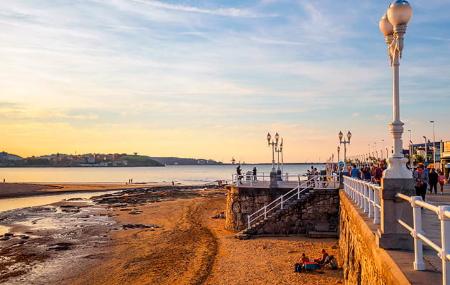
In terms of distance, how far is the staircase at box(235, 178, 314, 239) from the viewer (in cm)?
2476

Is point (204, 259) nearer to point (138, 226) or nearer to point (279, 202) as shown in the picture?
point (279, 202)

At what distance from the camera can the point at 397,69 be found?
7359mm

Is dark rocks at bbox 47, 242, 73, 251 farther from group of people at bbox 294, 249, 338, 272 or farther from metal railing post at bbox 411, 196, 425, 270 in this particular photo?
metal railing post at bbox 411, 196, 425, 270

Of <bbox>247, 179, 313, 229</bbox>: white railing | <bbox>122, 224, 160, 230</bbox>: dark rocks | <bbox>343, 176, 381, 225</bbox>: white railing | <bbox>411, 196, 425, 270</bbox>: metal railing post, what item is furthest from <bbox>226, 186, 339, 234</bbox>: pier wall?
<bbox>411, 196, 425, 270</bbox>: metal railing post

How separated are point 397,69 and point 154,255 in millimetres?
17860

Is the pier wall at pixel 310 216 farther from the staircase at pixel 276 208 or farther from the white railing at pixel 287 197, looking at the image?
the white railing at pixel 287 197

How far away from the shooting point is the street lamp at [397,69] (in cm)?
693

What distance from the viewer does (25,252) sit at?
84.5ft

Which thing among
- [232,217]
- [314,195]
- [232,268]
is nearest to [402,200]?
[232,268]

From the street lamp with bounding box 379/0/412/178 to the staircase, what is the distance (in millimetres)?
16885

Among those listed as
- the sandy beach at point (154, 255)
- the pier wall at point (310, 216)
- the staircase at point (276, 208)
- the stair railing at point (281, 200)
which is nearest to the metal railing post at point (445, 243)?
the sandy beach at point (154, 255)

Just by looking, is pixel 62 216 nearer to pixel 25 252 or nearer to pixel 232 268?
pixel 25 252

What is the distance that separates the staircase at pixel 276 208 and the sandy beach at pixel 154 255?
90 centimetres

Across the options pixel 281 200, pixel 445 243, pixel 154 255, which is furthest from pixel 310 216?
pixel 445 243
